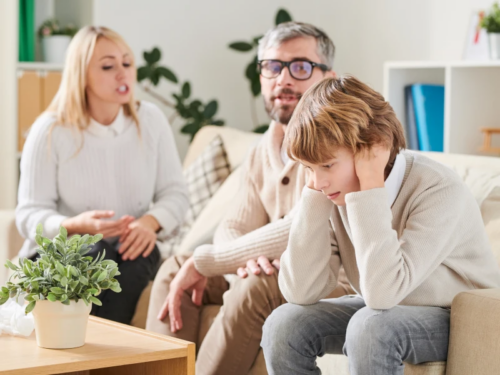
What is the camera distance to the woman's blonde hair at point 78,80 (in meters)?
2.64

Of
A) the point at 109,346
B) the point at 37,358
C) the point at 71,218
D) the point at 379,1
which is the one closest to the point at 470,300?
the point at 109,346

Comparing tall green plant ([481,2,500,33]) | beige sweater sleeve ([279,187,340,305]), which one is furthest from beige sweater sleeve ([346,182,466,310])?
tall green plant ([481,2,500,33])

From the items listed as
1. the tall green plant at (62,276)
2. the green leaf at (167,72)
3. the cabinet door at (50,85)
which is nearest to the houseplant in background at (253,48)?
the green leaf at (167,72)

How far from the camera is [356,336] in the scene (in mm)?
1472

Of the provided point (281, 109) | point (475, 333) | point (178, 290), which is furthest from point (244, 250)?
point (475, 333)

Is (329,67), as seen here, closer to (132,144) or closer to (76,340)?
(132,144)

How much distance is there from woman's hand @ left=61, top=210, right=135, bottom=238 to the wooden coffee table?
70 cm

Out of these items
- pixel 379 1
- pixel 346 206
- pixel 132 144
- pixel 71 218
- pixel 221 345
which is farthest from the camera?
pixel 379 1

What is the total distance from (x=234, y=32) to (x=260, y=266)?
92.4 inches

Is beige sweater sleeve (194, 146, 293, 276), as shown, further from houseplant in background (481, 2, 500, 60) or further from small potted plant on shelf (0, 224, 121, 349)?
houseplant in background (481, 2, 500, 60)

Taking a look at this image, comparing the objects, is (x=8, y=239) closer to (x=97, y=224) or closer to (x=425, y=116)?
(x=97, y=224)

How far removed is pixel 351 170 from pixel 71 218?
4.01ft

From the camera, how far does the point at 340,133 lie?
1.49 metres

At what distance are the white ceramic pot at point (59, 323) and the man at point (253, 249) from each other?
19.2 inches
